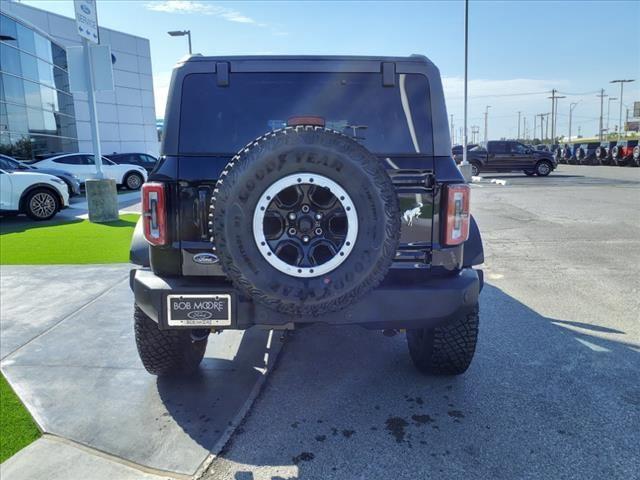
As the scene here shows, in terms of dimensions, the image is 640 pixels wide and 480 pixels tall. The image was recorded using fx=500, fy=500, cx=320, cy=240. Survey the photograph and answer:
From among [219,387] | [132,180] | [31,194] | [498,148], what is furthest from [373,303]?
[498,148]

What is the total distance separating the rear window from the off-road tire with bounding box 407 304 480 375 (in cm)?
115

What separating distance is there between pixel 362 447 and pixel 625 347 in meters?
2.53

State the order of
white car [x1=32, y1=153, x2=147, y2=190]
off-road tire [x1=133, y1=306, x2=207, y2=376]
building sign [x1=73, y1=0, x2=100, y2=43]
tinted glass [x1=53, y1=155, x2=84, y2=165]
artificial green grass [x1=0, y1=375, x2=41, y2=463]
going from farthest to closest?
tinted glass [x1=53, y1=155, x2=84, y2=165] < white car [x1=32, y1=153, x2=147, y2=190] < building sign [x1=73, y1=0, x2=100, y2=43] < off-road tire [x1=133, y1=306, x2=207, y2=376] < artificial green grass [x1=0, y1=375, x2=41, y2=463]

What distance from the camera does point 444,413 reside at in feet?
9.77

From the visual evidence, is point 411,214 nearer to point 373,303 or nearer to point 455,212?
point 455,212

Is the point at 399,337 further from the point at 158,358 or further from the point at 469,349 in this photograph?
the point at 158,358

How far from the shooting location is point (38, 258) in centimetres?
717

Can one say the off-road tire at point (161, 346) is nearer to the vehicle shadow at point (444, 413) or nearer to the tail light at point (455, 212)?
the vehicle shadow at point (444, 413)

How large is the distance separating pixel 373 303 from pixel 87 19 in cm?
1051

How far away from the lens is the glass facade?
23.1 meters

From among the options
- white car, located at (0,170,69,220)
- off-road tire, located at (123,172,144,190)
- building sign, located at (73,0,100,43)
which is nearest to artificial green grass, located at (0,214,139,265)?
white car, located at (0,170,69,220)

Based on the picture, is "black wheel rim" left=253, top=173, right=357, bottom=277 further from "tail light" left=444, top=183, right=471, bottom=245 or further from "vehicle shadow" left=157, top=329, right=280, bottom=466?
"vehicle shadow" left=157, top=329, right=280, bottom=466

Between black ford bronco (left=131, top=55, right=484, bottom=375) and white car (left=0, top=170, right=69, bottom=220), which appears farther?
white car (left=0, top=170, right=69, bottom=220)

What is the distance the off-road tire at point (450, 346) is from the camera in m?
3.21
